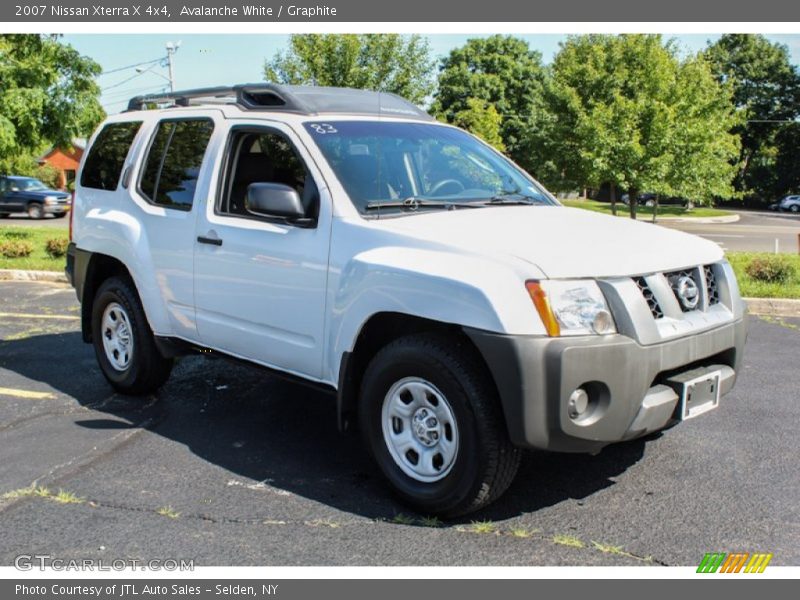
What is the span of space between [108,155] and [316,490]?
3.31 m

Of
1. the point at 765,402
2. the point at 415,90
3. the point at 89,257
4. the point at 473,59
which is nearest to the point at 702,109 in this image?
the point at 415,90

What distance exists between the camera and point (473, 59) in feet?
171

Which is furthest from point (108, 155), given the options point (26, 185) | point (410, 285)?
point (26, 185)

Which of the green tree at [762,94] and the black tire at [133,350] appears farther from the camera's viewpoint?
the green tree at [762,94]

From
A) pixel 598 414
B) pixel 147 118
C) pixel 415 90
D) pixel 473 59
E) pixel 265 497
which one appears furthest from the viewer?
pixel 473 59

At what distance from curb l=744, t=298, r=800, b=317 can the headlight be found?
247 inches

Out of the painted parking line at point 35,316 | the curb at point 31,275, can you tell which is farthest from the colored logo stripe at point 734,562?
the curb at point 31,275

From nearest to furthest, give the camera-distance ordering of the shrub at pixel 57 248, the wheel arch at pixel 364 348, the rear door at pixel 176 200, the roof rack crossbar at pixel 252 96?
the wheel arch at pixel 364 348 → the roof rack crossbar at pixel 252 96 → the rear door at pixel 176 200 → the shrub at pixel 57 248

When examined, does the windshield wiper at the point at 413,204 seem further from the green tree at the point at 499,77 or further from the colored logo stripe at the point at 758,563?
the green tree at the point at 499,77

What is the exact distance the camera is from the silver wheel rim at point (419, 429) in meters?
3.71

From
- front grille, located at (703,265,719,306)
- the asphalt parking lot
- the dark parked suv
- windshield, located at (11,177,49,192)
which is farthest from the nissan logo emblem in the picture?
windshield, located at (11,177,49,192)

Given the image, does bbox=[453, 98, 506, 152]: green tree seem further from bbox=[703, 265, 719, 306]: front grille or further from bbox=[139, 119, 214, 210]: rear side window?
bbox=[703, 265, 719, 306]: front grille

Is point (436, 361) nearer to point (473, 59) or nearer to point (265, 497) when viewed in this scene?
point (265, 497)

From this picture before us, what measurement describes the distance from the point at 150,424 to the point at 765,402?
4.26m
